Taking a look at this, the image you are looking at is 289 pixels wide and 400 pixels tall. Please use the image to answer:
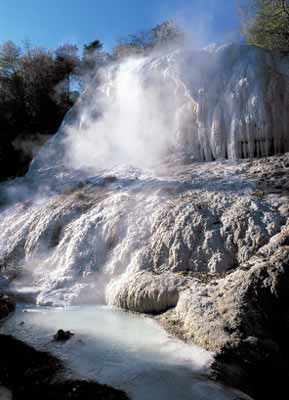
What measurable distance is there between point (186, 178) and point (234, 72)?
4.23 metres

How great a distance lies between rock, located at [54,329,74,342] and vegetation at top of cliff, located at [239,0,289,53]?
10231mm

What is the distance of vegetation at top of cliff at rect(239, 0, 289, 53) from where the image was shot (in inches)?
424

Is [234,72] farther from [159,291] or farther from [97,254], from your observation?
[159,291]

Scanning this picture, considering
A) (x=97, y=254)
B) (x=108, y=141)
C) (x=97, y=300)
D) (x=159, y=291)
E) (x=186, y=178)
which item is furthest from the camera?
(x=108, y=141)

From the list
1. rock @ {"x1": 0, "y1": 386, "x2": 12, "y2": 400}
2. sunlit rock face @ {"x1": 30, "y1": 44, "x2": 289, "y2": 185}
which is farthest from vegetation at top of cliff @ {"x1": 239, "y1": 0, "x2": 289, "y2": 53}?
rock @ {"x1": 0, "y1": 386, "x2": 12, "y2": 400}

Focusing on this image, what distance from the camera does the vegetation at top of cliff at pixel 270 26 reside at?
1078 centimetres

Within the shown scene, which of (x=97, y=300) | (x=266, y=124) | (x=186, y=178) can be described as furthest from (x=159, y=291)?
(x=266, y=124)

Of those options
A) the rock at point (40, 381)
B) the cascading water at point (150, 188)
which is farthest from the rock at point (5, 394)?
the cascading water at point (150, 188)

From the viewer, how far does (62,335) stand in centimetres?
519

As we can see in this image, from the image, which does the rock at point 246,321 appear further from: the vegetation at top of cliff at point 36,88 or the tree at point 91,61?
the tree at point 91,61

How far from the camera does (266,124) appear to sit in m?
10.2

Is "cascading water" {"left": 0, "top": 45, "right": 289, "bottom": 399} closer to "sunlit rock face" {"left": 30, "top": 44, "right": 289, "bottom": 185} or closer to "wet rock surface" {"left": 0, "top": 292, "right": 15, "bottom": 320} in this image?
"sunlit rock face" {"left": 30, "top": 44, "right": 289, "bottom": 185}

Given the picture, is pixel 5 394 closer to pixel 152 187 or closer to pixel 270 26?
pixel 152 187

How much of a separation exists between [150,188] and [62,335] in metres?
5.69
